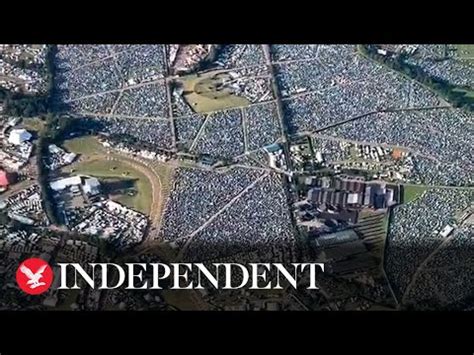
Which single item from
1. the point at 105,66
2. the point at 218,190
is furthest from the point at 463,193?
the point at 105,66

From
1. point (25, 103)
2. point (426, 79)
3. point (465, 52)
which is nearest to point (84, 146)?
point (25, 103)

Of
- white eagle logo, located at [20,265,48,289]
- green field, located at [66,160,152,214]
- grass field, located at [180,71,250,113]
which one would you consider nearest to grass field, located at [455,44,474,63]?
grass field, located at [180,71,250,113]

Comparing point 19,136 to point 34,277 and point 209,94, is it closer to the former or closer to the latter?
point 34,277

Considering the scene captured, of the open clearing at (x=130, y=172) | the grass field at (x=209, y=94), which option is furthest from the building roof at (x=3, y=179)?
the grass field at (x=209, y=94)

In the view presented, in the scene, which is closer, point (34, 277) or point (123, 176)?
point (34, 277)

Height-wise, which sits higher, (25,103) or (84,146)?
(25,103)

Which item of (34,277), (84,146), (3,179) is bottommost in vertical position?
(34,277)

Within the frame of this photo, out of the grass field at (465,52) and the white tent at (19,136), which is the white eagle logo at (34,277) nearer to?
the white tent at (19,136)
